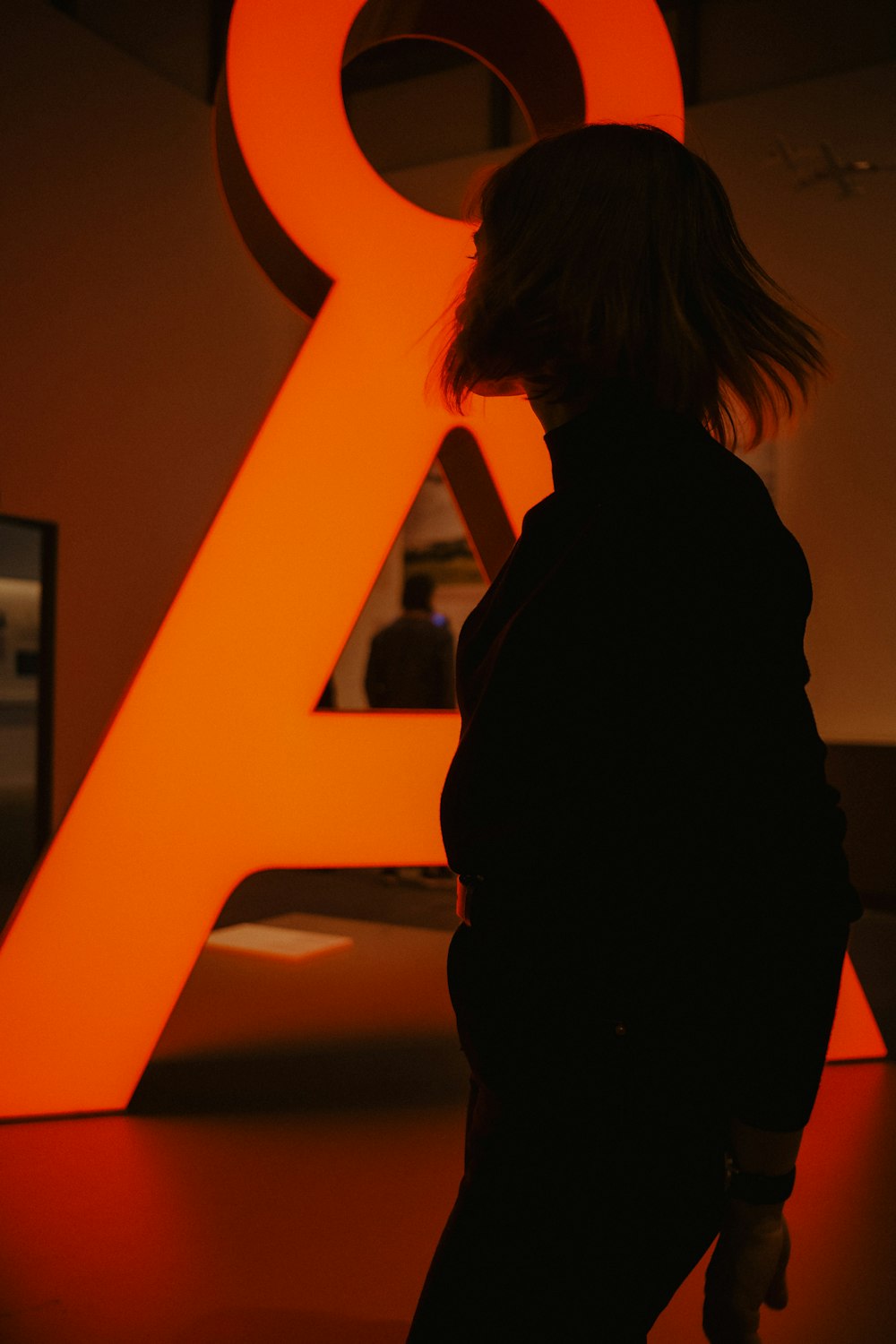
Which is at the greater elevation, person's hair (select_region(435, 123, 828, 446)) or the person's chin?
person's hair (select_region(435, 123, 828, 446))

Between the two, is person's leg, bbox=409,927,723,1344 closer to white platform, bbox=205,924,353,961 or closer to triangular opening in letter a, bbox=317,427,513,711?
triangular opening in letter a, bbox=317,427,513,711

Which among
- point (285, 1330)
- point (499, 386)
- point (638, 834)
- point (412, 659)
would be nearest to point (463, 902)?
point (638, 834)

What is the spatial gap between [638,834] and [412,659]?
15.0 feet

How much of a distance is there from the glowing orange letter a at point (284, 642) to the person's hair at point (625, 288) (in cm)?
157

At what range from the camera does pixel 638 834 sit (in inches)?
26.7

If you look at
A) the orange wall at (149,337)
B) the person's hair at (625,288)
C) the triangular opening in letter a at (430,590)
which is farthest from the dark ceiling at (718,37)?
the person's hair at (625,288)

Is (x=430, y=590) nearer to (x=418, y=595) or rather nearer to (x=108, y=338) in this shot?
(x=418, y=595)

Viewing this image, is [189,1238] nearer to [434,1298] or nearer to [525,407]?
[434,1298]

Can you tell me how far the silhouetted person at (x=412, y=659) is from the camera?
206 inches

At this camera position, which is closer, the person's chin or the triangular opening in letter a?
the person's chin

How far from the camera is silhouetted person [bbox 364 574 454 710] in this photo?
523cm

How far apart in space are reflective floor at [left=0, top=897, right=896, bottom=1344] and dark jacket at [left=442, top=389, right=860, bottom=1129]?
1.11 m

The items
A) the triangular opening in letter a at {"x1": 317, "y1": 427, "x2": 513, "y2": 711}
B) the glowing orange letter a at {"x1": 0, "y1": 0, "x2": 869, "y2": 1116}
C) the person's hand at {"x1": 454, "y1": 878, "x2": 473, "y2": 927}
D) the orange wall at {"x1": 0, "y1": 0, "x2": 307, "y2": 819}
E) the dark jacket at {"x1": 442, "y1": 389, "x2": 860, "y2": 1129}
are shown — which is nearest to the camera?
the dark jacket at {"x1": 442, "y1": 389, "x2": 860, "y2": 1129}

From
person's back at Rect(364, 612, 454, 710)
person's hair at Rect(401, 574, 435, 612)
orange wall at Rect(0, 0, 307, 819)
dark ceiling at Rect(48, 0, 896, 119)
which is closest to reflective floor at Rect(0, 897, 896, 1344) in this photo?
person's back at Rect(364, 612, 454, 710)
